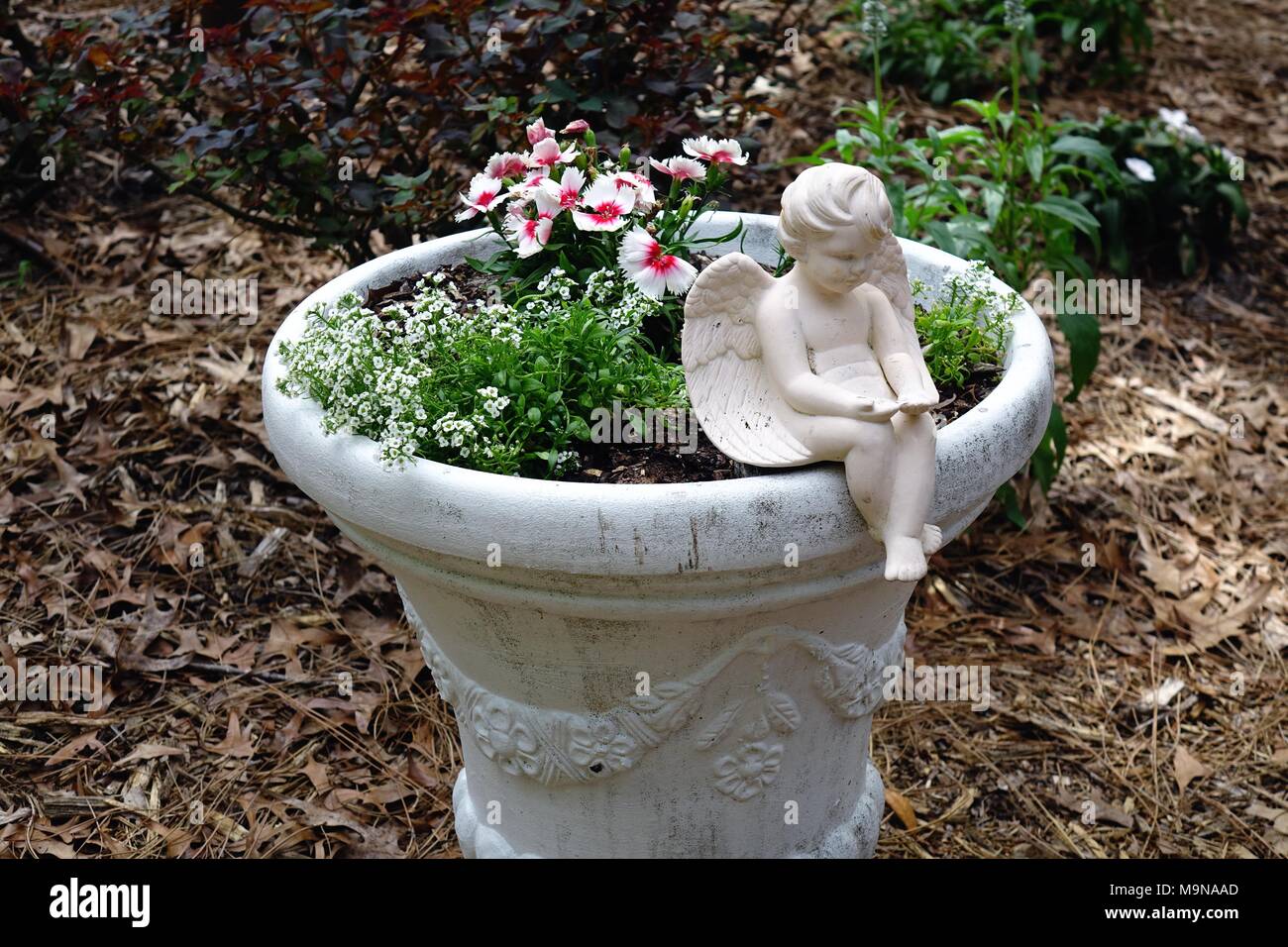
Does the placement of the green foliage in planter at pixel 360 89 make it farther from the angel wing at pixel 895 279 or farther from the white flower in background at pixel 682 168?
the angel wing at pixel 895 279

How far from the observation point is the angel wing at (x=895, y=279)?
6.42ft

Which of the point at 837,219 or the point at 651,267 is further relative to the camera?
the point at 651,267

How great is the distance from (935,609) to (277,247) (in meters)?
2.58

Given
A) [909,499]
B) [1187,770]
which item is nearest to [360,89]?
[909,499]

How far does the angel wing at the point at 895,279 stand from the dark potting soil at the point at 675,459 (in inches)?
6.9

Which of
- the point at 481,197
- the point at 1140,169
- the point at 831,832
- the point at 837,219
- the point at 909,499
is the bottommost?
the point at 831,832

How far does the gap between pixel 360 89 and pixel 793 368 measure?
170 cm

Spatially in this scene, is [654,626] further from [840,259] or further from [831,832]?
[831,832]

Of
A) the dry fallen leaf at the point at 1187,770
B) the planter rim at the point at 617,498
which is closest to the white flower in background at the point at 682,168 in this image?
the planter rim at the point at 617,498

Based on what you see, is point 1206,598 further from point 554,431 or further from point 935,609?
point 554,431

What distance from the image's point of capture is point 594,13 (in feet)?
9.96

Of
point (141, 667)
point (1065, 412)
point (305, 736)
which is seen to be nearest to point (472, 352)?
point (305, 736)

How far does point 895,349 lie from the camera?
189cm

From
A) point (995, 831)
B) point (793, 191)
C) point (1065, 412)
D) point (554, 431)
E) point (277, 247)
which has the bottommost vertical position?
point (995, 831)
